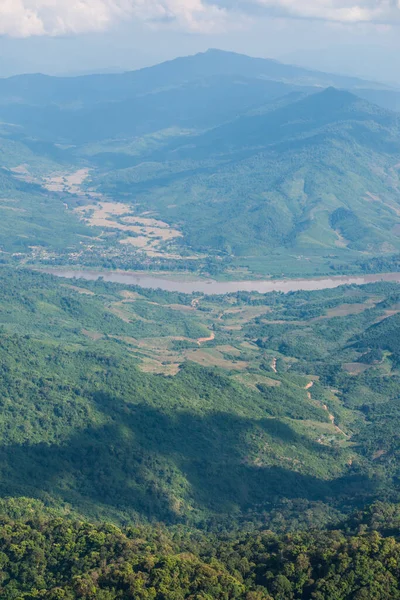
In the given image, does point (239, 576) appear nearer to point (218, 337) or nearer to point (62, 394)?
point (62, 394)

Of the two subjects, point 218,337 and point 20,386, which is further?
point 218,337

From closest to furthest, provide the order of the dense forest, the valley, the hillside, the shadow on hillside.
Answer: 1. the dense forest
2. the valley
3. the shadow on hillside
4. the hillside

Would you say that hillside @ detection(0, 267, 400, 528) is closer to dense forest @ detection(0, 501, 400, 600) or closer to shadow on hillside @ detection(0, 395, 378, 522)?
shadow on hillside @ detection(0, 395, 378, 522)

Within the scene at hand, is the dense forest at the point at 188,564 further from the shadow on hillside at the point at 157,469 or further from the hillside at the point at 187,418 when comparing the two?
the shadow on hillside at the point at 157,469

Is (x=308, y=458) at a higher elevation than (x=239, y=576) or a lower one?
lower

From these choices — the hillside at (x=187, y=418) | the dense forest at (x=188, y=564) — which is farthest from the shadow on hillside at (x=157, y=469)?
the dense forest at (x=188, y=564)

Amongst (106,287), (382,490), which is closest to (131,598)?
(382,490)

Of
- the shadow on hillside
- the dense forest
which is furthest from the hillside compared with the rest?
the dense forest

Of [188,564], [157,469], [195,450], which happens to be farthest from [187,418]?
[188,564]

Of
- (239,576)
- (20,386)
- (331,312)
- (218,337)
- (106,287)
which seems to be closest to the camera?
(239,576)
